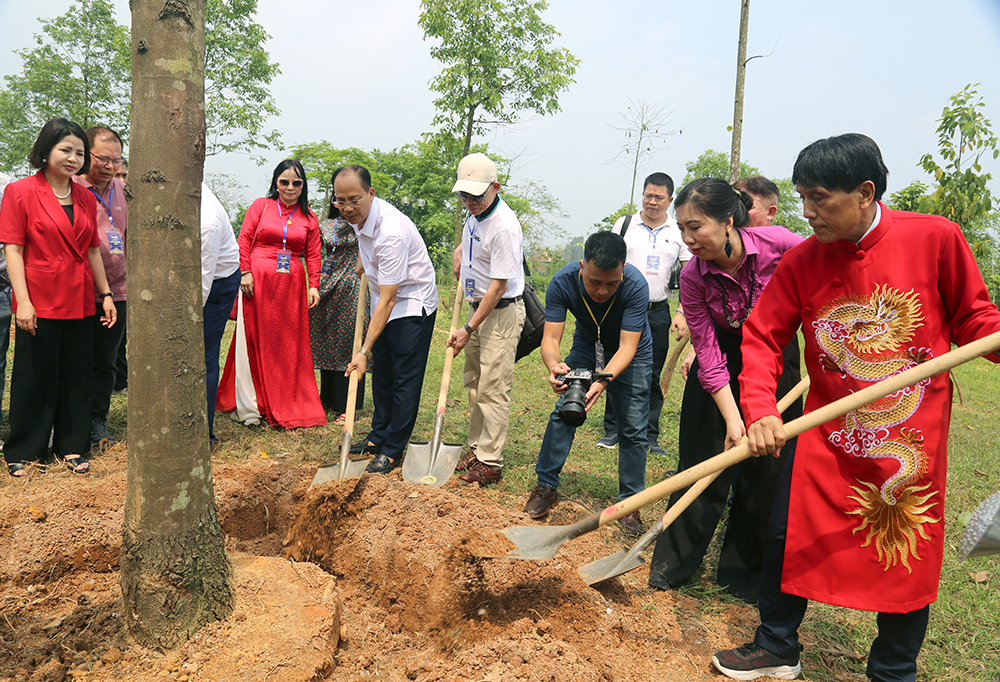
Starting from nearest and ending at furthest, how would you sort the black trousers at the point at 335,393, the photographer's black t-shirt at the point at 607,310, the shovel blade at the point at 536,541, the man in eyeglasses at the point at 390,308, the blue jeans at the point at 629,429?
the shovel blade at the point at 536,541 → the photographer's black t-shirt at the point at 607,310 → the blue jeans at the point at 629,429 → the man in eyeglasses at the point at 390,308 → the black trousers at the point at 335,393

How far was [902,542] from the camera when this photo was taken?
195 cm

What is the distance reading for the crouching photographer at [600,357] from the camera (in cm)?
311

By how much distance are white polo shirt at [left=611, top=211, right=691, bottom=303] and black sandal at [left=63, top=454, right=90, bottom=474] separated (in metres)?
3.87

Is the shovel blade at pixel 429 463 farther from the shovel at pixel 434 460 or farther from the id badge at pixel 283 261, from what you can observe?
the id badge at pixel 283 261

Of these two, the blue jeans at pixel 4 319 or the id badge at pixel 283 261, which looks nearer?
the blue jeans at pixel 4 319

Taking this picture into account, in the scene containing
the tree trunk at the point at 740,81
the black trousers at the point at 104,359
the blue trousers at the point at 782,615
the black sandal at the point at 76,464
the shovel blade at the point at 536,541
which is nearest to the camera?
the blue trousers at the point at 782,615

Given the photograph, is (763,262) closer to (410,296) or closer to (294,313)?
(410,296)

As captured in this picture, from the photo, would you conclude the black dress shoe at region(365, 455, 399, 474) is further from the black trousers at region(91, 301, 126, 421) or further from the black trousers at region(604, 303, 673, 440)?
the black trousers at region(91, 301, 126, 421)

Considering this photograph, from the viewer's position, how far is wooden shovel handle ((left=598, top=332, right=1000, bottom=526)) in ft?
5.81

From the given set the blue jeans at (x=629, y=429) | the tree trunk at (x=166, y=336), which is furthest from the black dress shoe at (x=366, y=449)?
the tree trunk at (x=166, y=336)

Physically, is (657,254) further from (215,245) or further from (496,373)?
(215,245)

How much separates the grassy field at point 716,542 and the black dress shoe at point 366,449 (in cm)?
14

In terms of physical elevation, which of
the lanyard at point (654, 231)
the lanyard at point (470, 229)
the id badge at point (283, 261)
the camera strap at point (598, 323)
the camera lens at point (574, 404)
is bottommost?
the camera lens at point (574, 404)

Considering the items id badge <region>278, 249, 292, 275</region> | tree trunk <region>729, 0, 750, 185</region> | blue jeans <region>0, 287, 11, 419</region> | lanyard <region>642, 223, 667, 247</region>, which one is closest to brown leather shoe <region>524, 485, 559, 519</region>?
lanyard <region>642, 223, 667, 247</region>
